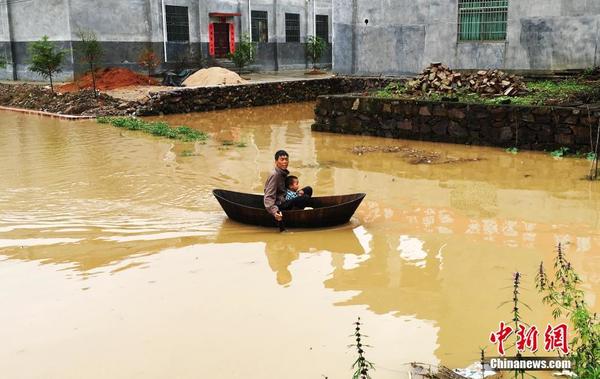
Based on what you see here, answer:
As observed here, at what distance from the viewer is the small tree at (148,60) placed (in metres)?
28.1

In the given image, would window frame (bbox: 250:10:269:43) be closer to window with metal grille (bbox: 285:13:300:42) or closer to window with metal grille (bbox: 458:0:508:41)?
window with metal grille (bbox: 285:13:300:42)

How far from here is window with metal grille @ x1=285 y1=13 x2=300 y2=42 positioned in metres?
35.9

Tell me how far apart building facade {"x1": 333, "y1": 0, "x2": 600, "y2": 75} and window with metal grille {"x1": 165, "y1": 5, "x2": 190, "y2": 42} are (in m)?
9.44

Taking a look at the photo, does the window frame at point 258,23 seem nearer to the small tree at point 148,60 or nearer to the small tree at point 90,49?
the small tree at point 148,60

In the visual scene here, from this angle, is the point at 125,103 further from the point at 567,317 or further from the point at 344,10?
the point at 567,317

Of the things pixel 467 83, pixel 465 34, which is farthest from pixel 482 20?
pixel 467 83

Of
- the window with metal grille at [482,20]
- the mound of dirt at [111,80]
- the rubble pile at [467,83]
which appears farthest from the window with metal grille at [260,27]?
the rubble pile at [467,83]

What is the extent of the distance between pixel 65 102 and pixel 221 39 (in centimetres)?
1242

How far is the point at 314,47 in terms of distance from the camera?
36.2 m

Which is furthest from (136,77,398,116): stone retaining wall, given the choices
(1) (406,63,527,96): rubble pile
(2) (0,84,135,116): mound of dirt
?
(1) (406,63,527,96): rubble pile

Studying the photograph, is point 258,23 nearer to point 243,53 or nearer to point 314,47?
point 243,53

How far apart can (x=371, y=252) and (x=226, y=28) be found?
2720cm

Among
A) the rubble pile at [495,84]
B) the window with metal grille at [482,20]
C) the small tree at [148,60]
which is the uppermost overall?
the window with metal grille at [482,20]

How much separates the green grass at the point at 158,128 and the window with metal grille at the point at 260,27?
16220 millimetres
